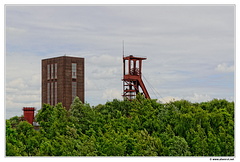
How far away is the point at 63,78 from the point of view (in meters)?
53.5

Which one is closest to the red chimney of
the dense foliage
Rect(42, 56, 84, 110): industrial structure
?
the dense foliage

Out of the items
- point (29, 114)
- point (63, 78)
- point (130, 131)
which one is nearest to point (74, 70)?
point (63, 78)

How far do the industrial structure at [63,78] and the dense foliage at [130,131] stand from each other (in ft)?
26.7

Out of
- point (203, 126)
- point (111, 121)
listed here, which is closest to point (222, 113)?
point (203, 126)

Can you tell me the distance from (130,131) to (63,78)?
57.9ft

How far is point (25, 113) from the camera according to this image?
43.2m

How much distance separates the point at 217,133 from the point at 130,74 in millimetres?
13770

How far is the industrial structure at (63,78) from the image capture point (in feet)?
175

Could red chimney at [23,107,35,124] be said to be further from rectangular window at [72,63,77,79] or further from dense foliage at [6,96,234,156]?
rectangular window at [72,63,77,79]

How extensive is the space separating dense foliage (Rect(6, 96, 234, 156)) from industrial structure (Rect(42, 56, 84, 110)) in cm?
815

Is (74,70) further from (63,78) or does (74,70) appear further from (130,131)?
(130,131)

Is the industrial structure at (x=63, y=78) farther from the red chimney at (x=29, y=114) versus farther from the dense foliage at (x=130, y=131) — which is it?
the red chimney at (x=29, y=114)
